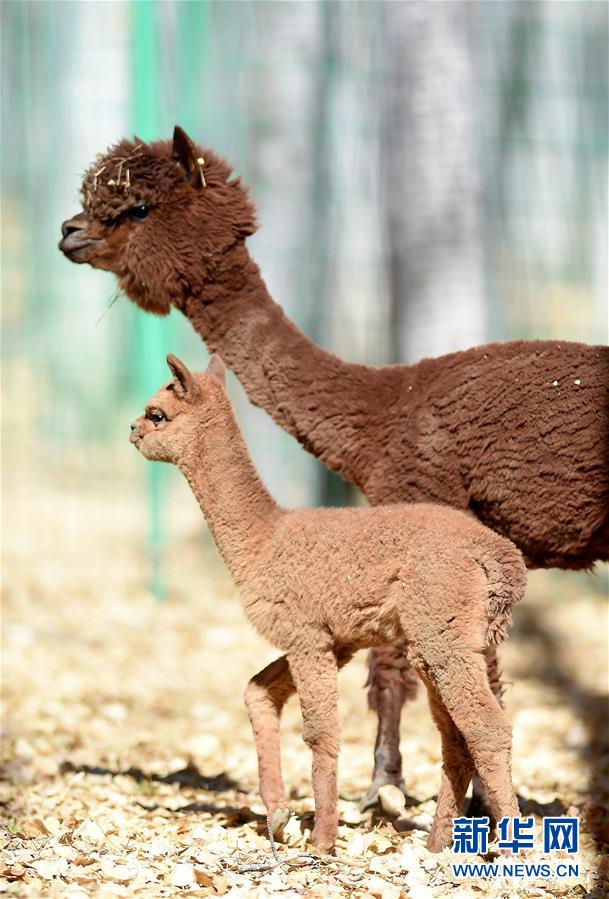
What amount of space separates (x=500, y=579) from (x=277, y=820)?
1.31m

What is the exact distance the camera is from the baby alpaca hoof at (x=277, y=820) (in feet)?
14.9

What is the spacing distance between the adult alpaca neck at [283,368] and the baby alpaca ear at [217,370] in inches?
19.5

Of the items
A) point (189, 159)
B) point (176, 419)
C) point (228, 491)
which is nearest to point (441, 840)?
point (228, 491)

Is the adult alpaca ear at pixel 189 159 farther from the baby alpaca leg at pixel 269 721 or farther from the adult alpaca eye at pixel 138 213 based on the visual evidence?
the baby alpaca leg at pixel 269 721

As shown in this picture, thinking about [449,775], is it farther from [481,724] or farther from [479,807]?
[479,807]

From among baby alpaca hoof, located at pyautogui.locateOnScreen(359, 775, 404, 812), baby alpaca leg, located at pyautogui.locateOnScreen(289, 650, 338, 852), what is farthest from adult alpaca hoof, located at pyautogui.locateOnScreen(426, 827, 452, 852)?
baby alpaca hoof, located at pyautogui.locateOnScreen(359, 775, 404, 812)

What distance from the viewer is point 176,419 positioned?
4.63 m

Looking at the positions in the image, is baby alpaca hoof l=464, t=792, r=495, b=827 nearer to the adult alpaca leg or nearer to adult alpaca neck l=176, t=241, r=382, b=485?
the adult alpaca leg

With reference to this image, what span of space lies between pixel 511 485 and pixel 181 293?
1.84 m

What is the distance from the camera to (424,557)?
422cm

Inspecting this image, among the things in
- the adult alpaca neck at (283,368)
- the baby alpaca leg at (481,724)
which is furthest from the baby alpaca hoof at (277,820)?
the adult alpaca neck at (283,368)

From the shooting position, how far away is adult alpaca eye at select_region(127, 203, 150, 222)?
18.0 ft

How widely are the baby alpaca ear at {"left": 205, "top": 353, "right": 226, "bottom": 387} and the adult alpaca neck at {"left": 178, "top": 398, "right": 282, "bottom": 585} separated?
0.54 ft

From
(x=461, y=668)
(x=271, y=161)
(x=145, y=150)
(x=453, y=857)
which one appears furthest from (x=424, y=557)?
(x=271, y=161)
